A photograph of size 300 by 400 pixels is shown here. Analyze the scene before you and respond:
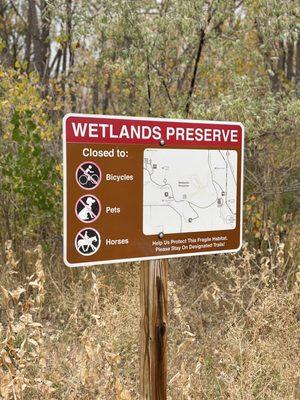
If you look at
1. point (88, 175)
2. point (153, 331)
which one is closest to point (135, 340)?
point (153, 331)

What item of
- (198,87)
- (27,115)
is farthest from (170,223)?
(198,87)

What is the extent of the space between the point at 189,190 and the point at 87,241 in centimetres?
52

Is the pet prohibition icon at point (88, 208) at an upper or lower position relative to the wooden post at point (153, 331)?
upper

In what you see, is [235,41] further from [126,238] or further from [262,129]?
[126,238]

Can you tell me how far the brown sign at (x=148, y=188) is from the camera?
7.33 ft

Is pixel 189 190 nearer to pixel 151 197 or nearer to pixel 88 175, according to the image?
pixel 151 197

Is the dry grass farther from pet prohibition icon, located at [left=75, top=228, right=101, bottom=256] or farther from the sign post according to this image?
pet prohibition icon, located at [left=75, top=228, right=101, bottom=256]

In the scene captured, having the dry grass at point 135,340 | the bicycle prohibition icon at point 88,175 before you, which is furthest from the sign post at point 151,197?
the dry grass at point 135,340

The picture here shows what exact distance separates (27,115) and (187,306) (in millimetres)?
2048

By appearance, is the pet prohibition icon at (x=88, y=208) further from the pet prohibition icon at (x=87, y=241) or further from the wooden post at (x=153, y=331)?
the wooden post at (x=153, y=331)

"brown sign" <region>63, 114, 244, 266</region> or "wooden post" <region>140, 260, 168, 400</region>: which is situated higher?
"brown sign" <region>63, 114, 244, 266</region>

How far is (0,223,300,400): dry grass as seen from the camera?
9.02 feet

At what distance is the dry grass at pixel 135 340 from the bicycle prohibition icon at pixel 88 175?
66 centimetres

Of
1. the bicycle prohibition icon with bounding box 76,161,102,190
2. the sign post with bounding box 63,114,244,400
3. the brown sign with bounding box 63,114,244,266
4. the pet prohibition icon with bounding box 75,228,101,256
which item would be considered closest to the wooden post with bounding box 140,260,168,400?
the sign post with bounding box 63,114,244,400
